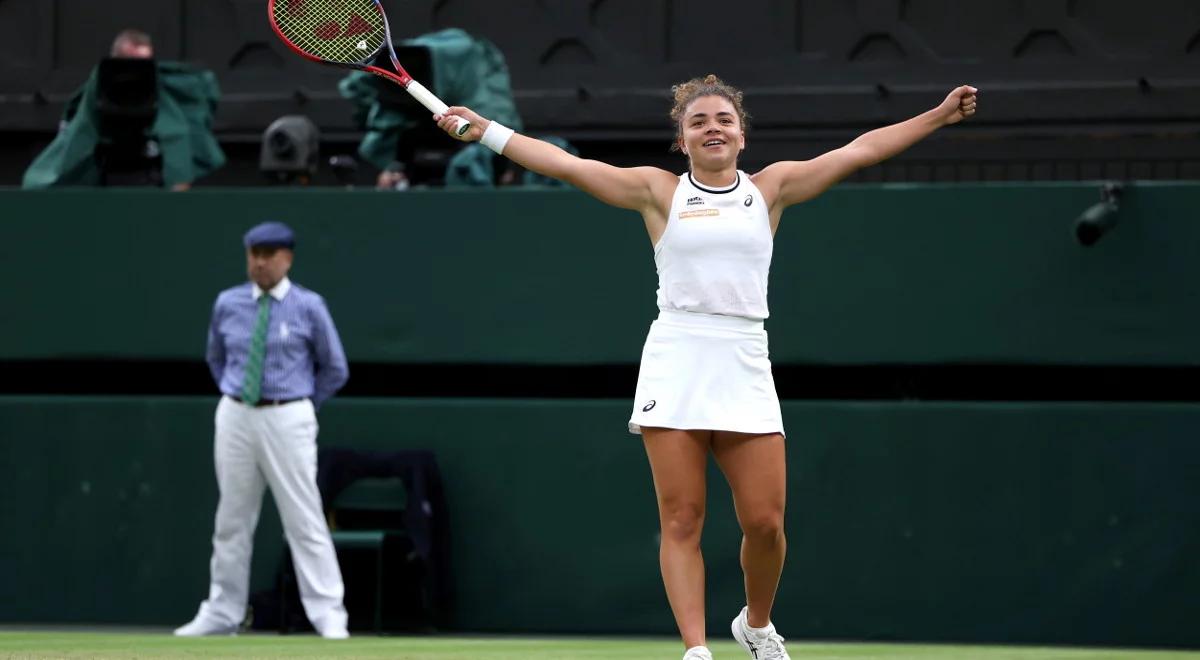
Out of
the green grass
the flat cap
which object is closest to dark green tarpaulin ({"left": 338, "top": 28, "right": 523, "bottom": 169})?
the flat cap

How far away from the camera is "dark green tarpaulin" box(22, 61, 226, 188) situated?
11031 millimetres

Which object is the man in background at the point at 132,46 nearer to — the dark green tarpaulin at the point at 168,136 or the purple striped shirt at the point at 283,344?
the dark green tarpaulin at the point at 168,136

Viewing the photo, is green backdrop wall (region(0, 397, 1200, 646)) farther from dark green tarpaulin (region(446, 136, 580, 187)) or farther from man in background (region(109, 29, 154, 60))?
man in background (region(109, 29, 154, 60))

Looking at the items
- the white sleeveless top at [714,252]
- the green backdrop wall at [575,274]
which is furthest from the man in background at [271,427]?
the white sleeveless top at [714,252]

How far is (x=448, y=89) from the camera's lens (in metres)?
10.6

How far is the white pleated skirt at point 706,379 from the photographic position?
6.06 metres

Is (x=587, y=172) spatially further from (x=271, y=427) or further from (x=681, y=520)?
(x=271, y=427)

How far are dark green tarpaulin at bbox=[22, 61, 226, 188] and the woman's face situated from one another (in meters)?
5.54

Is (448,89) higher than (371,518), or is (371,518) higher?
(448,89)

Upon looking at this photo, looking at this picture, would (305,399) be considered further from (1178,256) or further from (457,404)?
(1178,256)

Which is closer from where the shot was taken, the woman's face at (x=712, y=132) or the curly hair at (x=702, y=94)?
the woman's face at (x=712, y=132)

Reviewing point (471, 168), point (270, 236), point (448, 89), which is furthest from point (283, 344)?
point (448, 89)

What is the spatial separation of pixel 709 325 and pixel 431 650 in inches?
97.9

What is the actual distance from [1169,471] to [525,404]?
11.0 feet
